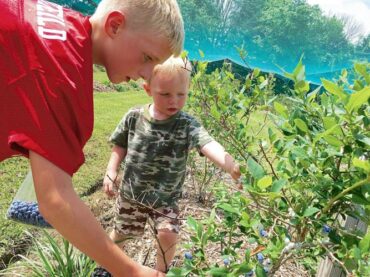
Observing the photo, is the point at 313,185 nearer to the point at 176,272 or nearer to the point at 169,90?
the point at 176,272

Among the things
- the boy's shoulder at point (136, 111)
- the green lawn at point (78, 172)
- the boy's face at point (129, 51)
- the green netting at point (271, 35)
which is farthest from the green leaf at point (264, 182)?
the green netting at point (271, 35)

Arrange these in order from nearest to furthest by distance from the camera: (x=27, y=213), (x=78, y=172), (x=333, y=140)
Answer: (x=333, y=140)
(x=27, y=213)
(x=78, y=172)

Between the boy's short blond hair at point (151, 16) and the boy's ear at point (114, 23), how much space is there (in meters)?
0.02

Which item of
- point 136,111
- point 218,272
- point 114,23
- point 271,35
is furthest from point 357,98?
point 271,35

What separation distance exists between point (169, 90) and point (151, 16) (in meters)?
0.93

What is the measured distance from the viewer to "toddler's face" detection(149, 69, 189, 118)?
2.29m

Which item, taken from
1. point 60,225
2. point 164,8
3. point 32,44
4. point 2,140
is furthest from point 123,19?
point 60,225

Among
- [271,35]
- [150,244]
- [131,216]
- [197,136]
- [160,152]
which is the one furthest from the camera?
[271,35]

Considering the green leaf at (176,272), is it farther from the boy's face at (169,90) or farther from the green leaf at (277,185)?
the boy's face at (169,90)

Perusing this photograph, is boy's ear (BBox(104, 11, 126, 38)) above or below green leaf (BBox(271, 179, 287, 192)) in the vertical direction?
above

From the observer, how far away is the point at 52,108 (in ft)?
3.32

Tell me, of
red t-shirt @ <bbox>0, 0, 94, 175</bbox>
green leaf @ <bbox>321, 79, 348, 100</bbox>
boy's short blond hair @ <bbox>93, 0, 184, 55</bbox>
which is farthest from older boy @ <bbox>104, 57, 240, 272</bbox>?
green leaf @ <bbox>321, 79, 348, 100</bbox>

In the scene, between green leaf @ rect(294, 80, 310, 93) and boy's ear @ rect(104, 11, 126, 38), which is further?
boy's ear @ rect(104, 11, 126, 38)

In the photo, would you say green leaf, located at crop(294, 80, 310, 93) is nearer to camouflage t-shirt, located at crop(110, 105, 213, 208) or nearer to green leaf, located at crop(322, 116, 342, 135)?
green leaf, located at crop(322, 116, 342, 135)
